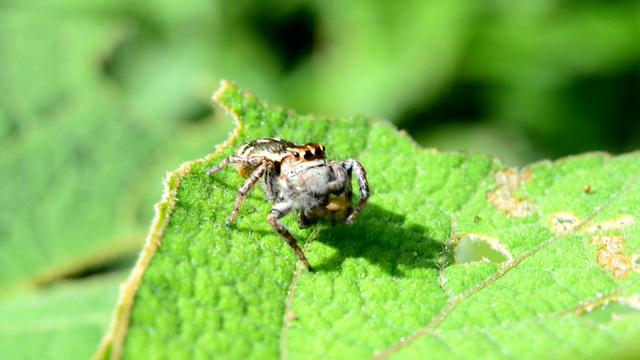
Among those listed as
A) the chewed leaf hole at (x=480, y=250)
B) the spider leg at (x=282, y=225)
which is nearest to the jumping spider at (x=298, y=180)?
the spider leg at (x=282, y=225)

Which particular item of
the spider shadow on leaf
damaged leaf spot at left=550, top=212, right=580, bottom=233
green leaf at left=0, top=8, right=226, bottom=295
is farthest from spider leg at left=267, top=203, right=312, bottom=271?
green leaf at left=0, top=8, right=226, bottom=295

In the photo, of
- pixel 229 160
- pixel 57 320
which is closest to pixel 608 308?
pixel 229 160

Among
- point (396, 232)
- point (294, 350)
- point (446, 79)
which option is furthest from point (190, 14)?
point (294, 350)

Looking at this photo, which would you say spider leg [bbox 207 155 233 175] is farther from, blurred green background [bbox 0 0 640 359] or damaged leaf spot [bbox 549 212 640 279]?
blurred green background [bbox 0 0 640 359]

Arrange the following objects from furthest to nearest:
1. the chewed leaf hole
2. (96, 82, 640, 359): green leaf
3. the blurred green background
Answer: the blurred green background < the chewed leaf hole < (96, 82, 640, 359): green leaf

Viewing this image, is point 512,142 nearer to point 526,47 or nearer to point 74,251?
point 526,47

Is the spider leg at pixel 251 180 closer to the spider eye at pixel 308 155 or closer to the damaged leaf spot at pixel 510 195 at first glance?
the spider eye at pixel 308 155

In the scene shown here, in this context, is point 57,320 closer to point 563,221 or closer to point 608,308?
point 563,221
